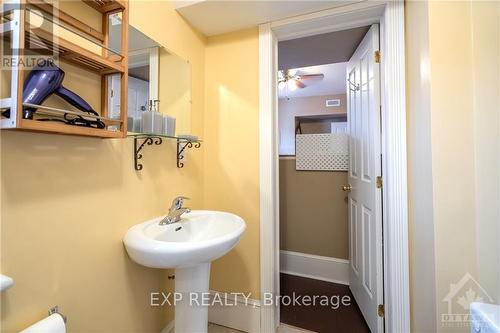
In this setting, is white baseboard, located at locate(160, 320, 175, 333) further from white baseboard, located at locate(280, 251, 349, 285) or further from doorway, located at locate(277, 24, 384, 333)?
white baseboard, located at locate(280, 251, 349, 285)

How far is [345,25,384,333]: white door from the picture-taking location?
1.51m

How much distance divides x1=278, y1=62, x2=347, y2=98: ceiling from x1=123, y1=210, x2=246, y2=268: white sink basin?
7.92 feet

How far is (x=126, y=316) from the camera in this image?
1.14m

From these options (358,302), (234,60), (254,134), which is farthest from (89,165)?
(358,302)

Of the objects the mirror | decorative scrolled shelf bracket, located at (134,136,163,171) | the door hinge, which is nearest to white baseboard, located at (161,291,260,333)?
the door hinge

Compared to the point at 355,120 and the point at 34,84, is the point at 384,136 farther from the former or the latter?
the point at 34,84

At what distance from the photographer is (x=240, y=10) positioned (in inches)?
57.7

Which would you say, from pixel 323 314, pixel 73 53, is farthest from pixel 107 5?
pixel 323 314

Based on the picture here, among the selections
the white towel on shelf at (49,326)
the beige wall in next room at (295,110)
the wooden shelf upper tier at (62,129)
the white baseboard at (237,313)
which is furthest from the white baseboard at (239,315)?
the beige wall in next room at (295,110)

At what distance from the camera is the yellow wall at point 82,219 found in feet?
2.44

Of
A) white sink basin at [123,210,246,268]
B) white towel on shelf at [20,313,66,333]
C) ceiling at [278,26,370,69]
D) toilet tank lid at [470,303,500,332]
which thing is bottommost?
white towel on shelf at [20,313,66,333]
